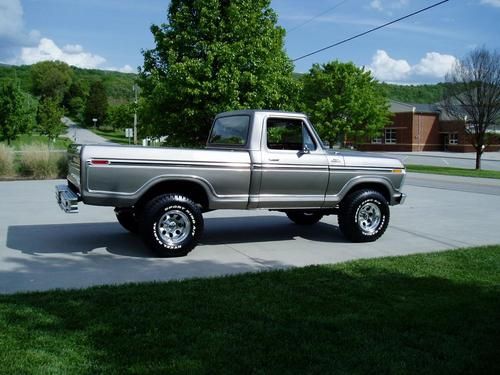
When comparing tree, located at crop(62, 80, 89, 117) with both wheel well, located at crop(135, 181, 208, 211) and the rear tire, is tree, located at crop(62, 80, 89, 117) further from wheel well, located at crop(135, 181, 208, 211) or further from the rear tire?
wheel well, located at crop(135, 181, 208, 211)

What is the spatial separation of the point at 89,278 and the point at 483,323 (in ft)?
13.5

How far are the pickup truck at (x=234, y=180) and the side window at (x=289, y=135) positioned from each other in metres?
0.02

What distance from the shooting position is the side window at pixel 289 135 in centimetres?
807

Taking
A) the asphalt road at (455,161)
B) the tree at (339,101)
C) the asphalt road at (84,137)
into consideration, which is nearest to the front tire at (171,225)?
the asphalt road at (455,161)

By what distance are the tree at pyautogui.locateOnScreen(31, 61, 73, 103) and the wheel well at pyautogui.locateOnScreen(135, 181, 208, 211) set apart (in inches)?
5518

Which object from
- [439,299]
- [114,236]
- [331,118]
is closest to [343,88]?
[331,118]

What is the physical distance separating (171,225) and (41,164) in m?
13.9

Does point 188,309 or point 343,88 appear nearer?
point 188,309

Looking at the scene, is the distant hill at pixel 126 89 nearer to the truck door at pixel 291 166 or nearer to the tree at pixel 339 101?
the tree at pixel 339 101

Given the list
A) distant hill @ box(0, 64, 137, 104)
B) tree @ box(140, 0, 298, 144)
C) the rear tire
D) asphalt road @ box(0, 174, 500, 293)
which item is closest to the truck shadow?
asphalt road @ box(0, 174, 500, 293)

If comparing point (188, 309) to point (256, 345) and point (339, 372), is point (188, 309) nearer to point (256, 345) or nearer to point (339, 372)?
point (256, 345)

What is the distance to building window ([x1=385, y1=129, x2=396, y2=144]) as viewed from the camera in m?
67.8

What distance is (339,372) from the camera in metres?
3.59

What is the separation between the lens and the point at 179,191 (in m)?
7.38
